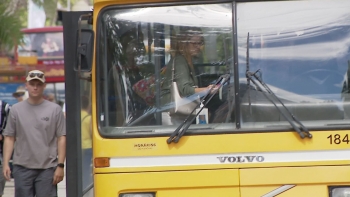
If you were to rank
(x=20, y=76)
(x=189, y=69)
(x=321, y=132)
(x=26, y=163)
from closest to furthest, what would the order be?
(x=321, y=132), (x=189, y=69), (x=26, y=163), (x=20, y=76)

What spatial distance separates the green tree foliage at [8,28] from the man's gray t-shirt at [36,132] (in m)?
5.88

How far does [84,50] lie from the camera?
5.53 metres

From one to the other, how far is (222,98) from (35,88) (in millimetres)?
2283

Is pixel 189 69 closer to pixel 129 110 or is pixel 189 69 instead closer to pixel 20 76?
pixel 129 110

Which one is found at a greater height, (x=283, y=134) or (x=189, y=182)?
(x=283, y=134)

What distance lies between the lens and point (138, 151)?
5.43m

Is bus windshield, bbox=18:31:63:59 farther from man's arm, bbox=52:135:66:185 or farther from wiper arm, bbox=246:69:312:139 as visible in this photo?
wiper arm, bbox=246:69:312:139

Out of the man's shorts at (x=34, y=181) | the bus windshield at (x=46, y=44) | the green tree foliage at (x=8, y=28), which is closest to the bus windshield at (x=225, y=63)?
the man's shorts at (x=34, y=181)

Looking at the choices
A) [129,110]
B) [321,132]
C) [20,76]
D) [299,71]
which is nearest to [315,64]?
[299,71]

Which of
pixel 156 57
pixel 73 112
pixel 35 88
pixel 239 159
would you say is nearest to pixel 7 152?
pixel 35 88

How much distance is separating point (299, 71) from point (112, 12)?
1472 millimetres

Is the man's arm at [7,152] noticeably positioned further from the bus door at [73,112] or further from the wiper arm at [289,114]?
the wiper arm at [289,114]

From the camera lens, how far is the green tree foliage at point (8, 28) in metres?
12.9

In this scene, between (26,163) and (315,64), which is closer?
(315,64)
